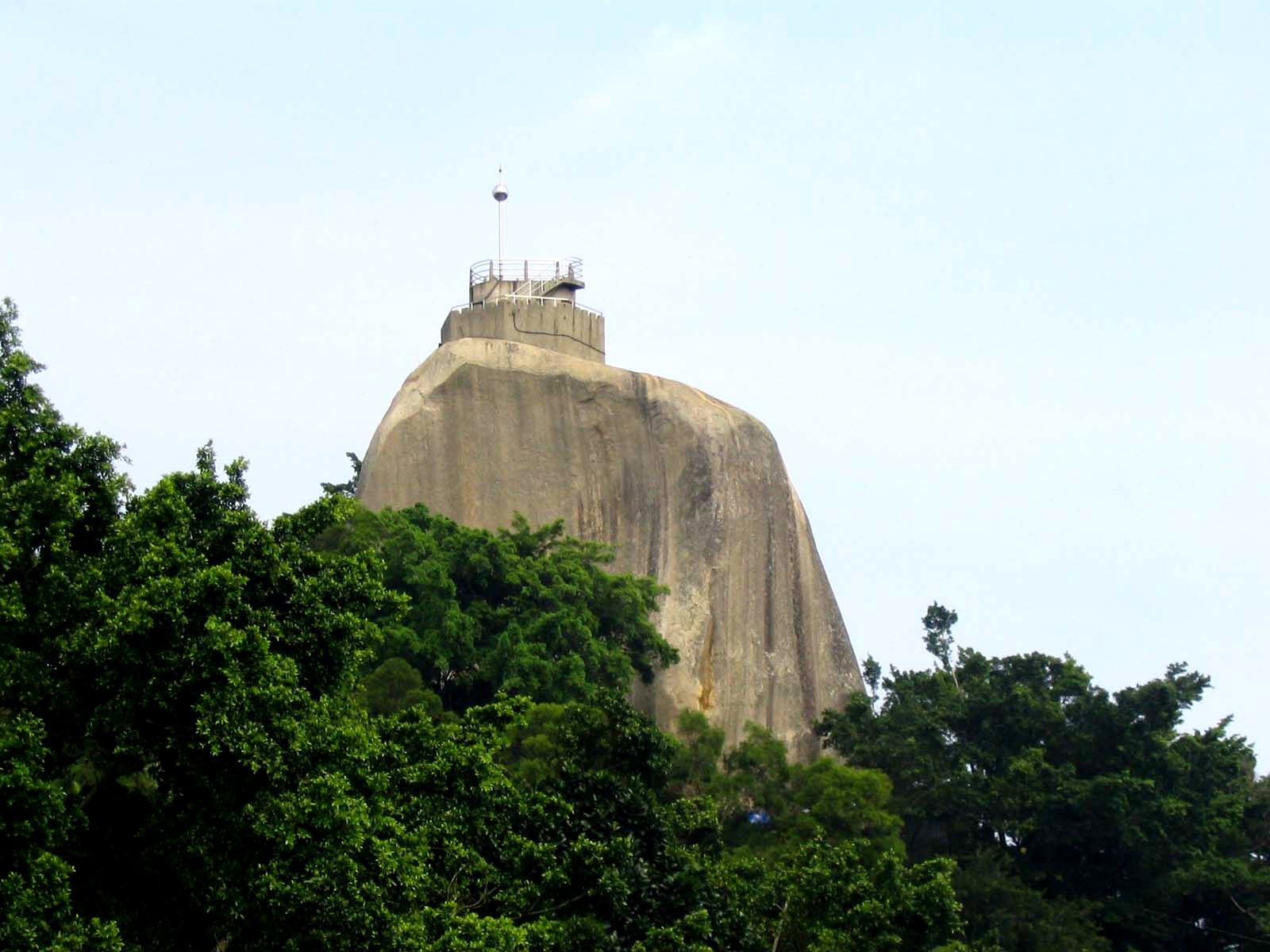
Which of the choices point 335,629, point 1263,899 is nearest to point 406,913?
point 335,629

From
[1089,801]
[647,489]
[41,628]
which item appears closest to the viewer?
[41,628]

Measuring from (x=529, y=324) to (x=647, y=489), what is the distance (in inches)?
150

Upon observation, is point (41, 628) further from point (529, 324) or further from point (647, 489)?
point (529, 324)

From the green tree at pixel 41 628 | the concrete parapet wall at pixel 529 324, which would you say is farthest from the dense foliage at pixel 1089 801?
the green tree at pixel 41 628

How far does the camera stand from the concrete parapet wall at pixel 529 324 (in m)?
38.0

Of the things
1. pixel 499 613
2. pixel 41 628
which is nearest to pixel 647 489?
Answer: pixel 499 613

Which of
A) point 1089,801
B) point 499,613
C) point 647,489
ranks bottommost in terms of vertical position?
point 1089,801

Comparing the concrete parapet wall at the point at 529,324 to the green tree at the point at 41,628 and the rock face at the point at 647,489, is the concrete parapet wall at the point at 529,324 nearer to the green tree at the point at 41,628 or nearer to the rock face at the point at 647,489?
the rock face at the point at 647,489

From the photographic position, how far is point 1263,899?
31.2m

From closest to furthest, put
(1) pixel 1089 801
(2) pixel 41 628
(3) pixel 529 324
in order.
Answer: (2) pixel 41 628 < (1) pixel 1089 801 < (3) pixel 529 324

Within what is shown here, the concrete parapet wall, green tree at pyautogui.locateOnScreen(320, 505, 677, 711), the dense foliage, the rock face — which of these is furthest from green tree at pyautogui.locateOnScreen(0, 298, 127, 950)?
the concrete parapet wall

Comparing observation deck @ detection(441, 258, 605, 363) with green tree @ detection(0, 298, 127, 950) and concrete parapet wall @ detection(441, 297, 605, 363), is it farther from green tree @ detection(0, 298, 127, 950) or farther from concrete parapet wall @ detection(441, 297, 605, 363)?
green tree @ detection(0, 298, 127, 950)

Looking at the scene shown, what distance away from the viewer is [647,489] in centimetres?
3700

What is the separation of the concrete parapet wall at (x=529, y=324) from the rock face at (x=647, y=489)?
76 cm
